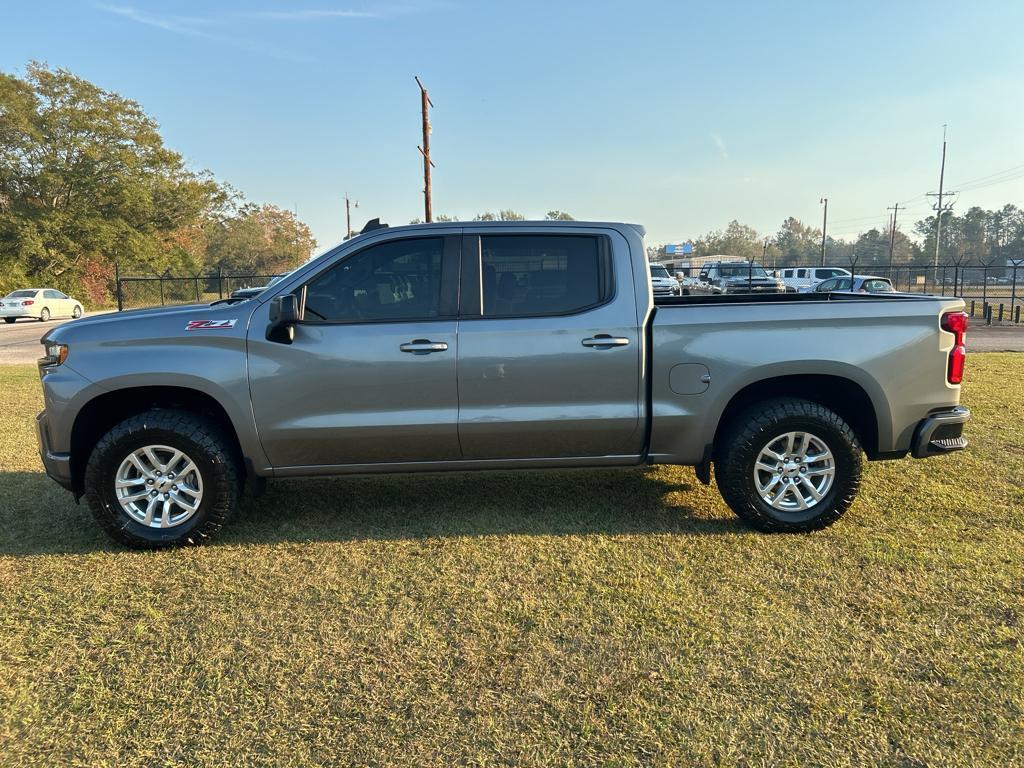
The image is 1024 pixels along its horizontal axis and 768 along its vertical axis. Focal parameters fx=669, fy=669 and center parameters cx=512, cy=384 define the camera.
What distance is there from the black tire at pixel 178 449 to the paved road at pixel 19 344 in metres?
8.98

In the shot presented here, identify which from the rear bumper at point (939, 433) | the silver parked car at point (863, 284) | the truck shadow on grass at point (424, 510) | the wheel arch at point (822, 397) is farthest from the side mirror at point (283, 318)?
the silver parked car at point (863, 284)

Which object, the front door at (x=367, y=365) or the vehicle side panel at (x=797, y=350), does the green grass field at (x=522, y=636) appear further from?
the vehicle side panel at (x=797, y=350)

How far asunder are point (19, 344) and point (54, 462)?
1707 cm

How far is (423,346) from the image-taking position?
388cm

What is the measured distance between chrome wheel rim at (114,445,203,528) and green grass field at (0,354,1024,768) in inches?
9.1

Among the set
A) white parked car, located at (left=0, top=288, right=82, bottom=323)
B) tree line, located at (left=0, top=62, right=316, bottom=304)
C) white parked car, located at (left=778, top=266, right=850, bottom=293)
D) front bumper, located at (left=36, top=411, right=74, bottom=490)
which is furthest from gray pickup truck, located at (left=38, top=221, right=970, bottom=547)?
tree line, located at (left=0, top=62, right=316, bottom=304)

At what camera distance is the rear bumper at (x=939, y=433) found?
4.04 meters

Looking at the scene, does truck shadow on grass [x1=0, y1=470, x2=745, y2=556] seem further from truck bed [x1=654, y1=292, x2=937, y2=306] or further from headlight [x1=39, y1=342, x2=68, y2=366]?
truck bed [x1=654, y1=292, x2=937, y2=306]

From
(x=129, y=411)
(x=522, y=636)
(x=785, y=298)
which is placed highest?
(x=785, y=298)

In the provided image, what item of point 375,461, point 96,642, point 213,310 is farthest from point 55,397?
point 375,461

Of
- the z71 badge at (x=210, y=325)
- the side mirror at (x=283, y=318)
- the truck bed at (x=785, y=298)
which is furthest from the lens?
the truck bed at (x=785, y=298)

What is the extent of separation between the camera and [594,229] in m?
4.14

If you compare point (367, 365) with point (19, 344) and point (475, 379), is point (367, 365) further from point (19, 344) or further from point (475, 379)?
point (19, 344)

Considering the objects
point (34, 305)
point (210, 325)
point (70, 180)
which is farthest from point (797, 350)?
point (70, 180)
